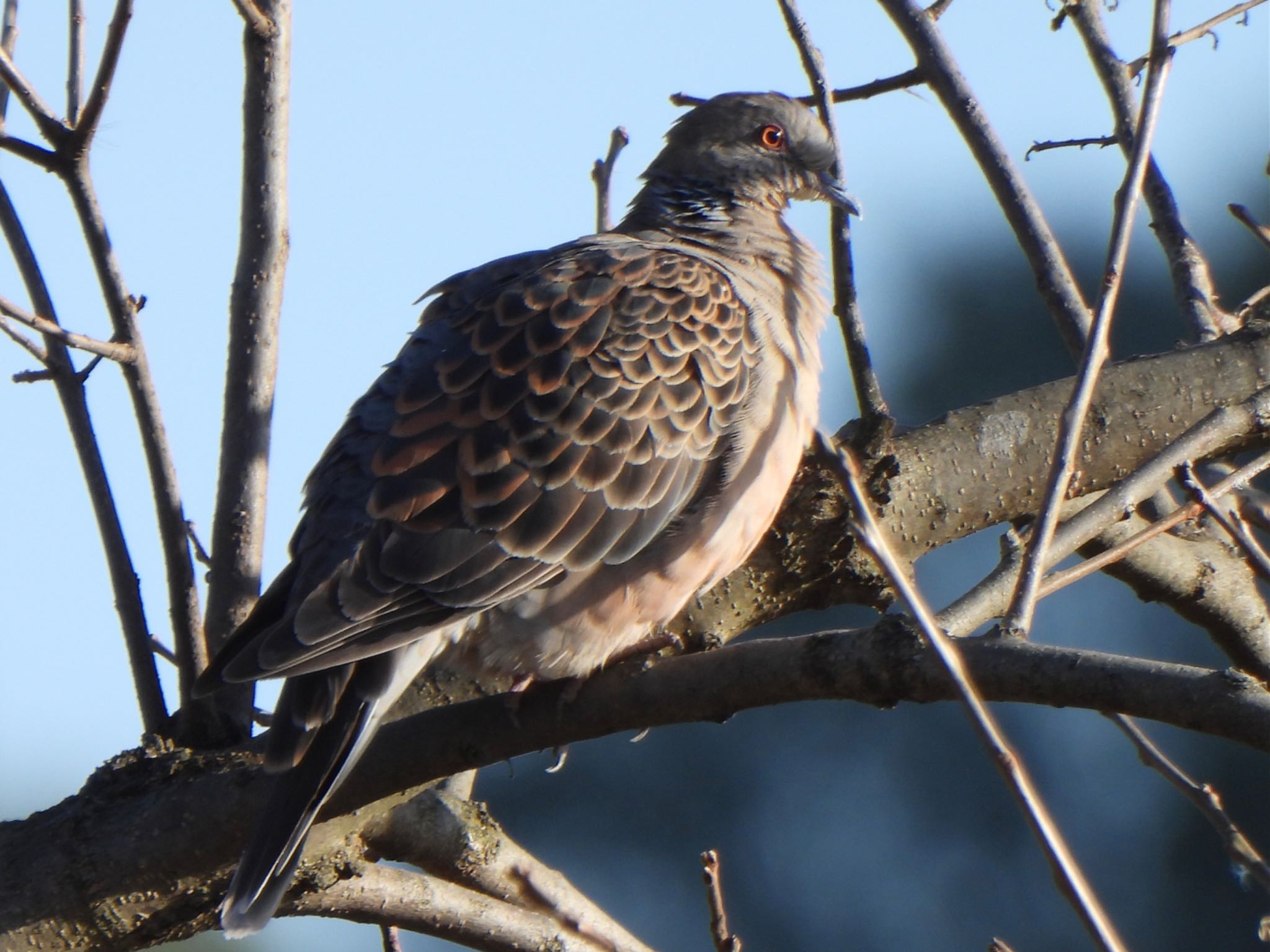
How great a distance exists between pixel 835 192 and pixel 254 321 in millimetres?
1908

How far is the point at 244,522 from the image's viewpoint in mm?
3340

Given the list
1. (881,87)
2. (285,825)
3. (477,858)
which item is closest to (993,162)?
(881,87)

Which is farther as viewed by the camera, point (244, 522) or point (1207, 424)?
point (244, 522)

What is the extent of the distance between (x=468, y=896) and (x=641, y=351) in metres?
1.27

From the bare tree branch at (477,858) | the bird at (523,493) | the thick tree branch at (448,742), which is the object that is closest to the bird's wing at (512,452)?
the bird at (523,493)

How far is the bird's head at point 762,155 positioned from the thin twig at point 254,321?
1.63 meters

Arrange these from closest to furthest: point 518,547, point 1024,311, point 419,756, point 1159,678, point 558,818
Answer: point 1159,678 < point 419,756 < point 518,547 < point 558,818 < point 1024,311

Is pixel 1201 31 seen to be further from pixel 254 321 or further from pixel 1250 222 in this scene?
pixel 254 321

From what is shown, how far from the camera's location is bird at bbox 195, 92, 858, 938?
2.86 metres

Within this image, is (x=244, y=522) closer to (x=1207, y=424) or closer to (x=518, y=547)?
(x=518, y=547)

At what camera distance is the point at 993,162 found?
3.93 metres

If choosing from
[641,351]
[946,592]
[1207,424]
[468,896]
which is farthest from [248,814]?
[946,592]

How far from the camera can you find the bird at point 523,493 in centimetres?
286

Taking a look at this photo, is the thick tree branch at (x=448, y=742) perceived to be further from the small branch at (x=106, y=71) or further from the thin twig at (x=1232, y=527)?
the small branch at (x=106, y=71)
